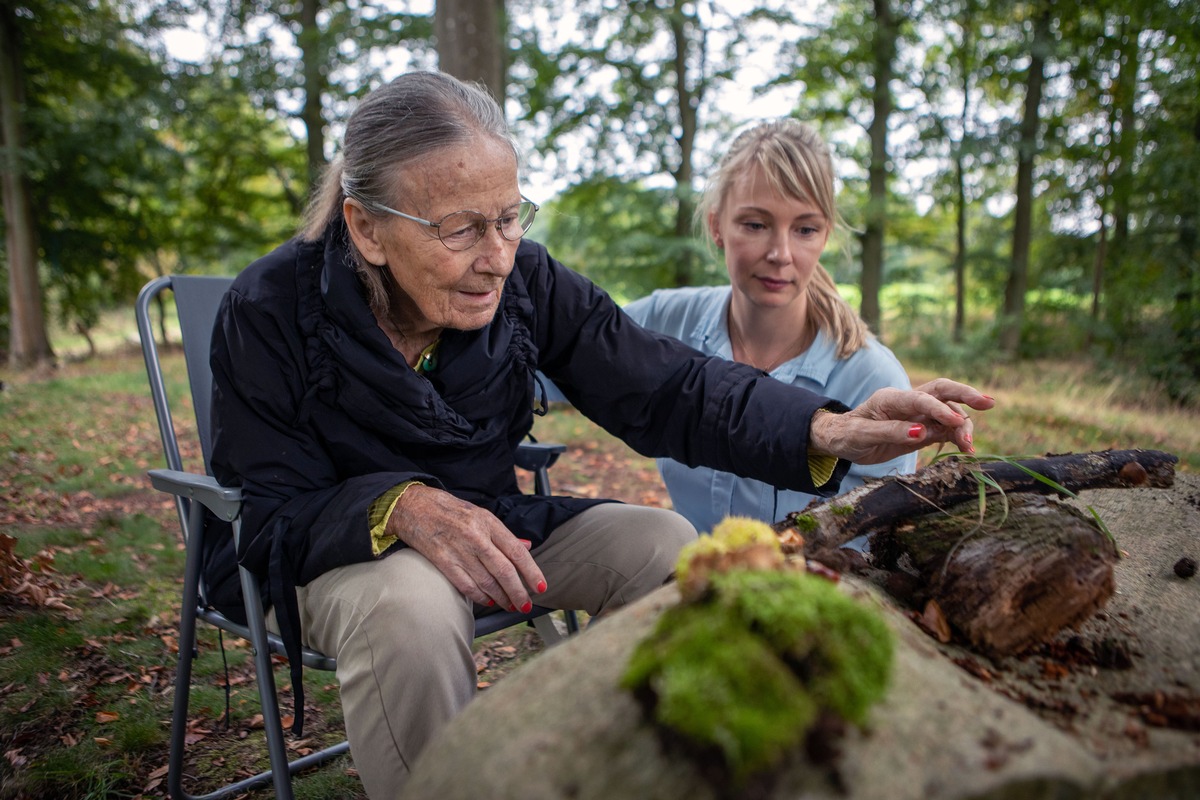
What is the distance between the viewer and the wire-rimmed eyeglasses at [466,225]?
198cm

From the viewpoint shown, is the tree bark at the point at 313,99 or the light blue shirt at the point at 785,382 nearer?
the light blue shirt at the point at 785,382

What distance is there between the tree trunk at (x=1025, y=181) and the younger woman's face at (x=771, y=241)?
10400 mm

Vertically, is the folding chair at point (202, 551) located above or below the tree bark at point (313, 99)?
below

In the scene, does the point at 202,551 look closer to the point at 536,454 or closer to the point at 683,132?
the point at 536,454

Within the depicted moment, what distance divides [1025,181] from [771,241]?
35.7 ft

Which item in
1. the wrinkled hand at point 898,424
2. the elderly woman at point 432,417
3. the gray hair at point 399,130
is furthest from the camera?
the gray hair at point 399,130

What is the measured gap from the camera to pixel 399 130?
1956mm

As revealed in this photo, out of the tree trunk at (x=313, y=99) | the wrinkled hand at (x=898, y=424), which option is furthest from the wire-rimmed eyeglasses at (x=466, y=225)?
the tree trunk at (x=313, y=99)

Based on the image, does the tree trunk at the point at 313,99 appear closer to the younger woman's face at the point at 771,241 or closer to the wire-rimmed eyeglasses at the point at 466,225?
the younger woman's face at the point at 771,241

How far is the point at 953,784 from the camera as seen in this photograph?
92 cm

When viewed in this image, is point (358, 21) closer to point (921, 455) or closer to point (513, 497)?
point (921, 455)

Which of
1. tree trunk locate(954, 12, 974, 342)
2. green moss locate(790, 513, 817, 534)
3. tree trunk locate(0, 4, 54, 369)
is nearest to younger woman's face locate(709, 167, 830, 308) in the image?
green moss locate(790, 513, 817, 534)

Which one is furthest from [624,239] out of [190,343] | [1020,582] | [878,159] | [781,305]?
[1020,582]

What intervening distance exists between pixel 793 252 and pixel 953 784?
2.06m
